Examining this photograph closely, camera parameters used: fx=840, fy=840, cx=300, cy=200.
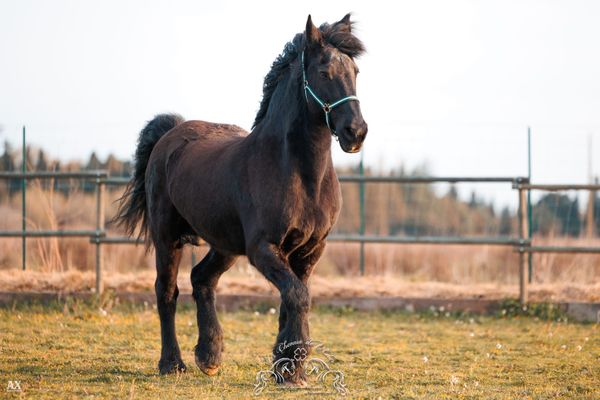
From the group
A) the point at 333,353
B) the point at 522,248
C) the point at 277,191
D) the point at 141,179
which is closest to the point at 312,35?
the point at 277,191

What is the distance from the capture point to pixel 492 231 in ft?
48.5

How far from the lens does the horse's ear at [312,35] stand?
6.28 m

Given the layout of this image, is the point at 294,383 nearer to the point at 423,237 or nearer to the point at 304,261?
the point at 304,261

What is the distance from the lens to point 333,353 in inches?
323

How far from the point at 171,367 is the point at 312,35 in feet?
9.82

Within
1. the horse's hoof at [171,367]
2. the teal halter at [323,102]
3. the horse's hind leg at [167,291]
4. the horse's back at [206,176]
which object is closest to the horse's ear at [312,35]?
the teal halter at [323,102]

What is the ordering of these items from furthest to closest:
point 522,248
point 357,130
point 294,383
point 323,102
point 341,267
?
point 341,267, point 522,248, point 294,383, point 323,102, point 357,130

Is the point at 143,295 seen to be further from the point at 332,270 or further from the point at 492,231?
the point at 492,231

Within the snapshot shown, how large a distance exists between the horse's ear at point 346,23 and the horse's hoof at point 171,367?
3103 mm

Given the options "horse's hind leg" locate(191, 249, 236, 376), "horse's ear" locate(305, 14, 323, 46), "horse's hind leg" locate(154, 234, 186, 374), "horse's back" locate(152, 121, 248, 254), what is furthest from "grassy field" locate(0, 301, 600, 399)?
"horse's ear" locate(305, 14, 323, 46)

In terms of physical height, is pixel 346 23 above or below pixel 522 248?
→ above

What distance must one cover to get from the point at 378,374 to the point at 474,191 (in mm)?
7573

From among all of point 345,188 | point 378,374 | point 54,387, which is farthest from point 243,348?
point 345,188

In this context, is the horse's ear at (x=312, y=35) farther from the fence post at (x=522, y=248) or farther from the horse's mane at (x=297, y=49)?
the fence post at (x=522, y=248)
